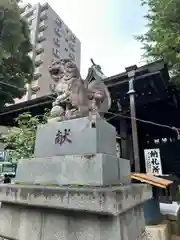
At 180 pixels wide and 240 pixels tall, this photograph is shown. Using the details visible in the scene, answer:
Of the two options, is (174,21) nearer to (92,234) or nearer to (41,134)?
(41,134)

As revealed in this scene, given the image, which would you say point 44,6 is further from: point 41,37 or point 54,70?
point 54,70

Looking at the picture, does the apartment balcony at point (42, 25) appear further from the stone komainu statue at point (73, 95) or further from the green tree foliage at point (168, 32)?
the stone komainu statue at point (73, 95)

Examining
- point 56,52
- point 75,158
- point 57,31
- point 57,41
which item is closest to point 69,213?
point 75,158

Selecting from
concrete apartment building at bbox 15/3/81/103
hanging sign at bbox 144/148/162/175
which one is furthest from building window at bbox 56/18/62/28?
hanging sign at bbox 144/148/162/175

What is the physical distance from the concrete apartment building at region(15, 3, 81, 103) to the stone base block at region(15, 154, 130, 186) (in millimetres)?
27732

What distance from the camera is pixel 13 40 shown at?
11.0m

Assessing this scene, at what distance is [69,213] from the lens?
166 cm

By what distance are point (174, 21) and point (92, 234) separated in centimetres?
868

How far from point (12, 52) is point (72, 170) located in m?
12.0

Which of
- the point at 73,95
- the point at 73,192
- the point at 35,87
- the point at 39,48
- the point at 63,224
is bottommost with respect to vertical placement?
the point at 63,224

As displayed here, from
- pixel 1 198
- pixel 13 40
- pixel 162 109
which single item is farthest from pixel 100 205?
pixel 13 40

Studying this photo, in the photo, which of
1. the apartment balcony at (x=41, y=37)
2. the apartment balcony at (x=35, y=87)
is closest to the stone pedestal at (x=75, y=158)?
the apartment balcony at (x=35, y=87)

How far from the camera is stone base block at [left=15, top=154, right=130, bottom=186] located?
179 centimetres

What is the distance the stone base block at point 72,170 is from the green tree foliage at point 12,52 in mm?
9086
